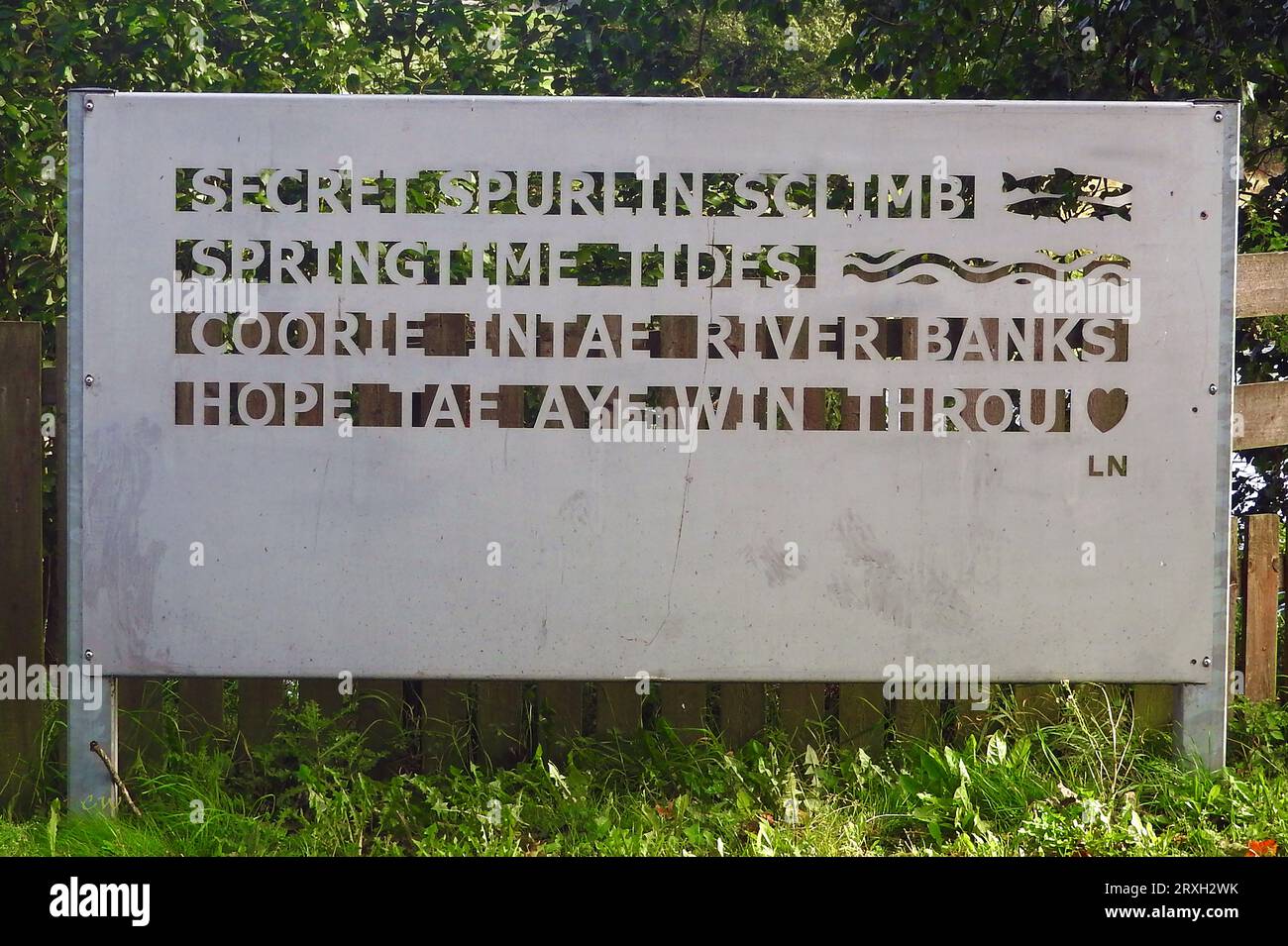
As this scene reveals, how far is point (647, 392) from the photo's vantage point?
11.3ft

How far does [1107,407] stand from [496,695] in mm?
2115

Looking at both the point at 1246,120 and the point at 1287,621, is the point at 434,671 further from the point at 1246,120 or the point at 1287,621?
the point at 1246,120

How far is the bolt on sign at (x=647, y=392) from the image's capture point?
3.38 meters

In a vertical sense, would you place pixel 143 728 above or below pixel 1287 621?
below

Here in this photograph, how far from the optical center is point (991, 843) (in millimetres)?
3229

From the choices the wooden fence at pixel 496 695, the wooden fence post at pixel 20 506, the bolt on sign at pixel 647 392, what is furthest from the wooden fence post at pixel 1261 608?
the wooden fence post at pixel 20 506

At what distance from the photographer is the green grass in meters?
3.29

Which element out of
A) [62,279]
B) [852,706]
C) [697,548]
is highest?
[62,279]

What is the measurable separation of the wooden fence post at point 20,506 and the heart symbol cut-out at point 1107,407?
3240 mm

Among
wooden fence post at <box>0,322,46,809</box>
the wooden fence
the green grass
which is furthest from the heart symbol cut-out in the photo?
Result: wooden fence post at <box>0,322,46,809</box>

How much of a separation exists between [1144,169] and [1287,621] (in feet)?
5.58

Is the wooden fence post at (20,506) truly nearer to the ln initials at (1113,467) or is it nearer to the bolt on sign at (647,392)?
the bolt on sign at (647,392)

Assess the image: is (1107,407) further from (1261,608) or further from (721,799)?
(721,799)

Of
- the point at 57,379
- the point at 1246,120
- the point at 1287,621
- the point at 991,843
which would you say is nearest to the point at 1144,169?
the point at 1246,120
